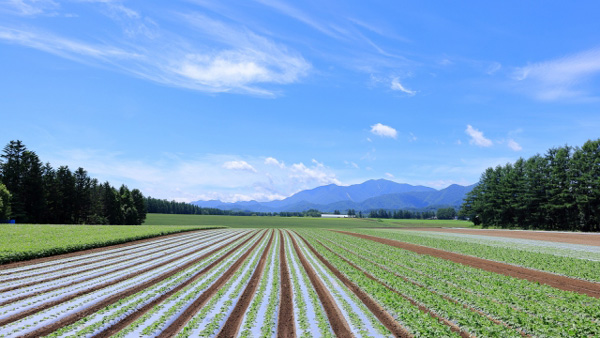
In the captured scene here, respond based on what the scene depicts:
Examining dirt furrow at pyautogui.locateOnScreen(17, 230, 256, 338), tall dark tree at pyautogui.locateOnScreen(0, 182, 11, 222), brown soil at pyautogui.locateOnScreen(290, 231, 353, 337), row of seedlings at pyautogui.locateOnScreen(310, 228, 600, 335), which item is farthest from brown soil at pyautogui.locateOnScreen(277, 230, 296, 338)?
tall dark tree at pyautogui.locateOnScreen(0, 182, 11, 222)

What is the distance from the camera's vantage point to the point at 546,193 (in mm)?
Answer: 73250

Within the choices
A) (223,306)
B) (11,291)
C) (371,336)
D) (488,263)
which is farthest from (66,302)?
(488,263)

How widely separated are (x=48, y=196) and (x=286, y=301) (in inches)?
3133

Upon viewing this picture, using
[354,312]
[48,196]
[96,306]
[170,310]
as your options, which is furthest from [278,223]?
[354,312]

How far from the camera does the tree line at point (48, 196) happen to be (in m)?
64.4

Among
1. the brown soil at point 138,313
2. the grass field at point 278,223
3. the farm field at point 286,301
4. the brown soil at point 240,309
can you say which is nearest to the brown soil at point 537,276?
the farm field at point 286,301

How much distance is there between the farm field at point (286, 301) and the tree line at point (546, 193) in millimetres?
62118

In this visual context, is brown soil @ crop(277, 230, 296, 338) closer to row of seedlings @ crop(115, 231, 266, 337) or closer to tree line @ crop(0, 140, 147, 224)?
row of seedlings @ crop(115, 231, 266, 337)

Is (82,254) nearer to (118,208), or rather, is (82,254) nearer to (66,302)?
(66,302)

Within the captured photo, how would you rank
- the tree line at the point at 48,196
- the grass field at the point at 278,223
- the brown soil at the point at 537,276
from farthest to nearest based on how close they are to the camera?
the grass field at the point at 278,223 < the tree line at the point at 48,196 < the brown soil at the point at 537,276

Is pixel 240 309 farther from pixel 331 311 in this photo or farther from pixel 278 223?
pixel 278 223

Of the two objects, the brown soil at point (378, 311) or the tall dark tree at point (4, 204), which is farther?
the tall dark tree at point (4, 204)

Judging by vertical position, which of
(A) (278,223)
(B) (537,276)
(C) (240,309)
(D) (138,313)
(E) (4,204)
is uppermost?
(E) (4,204)

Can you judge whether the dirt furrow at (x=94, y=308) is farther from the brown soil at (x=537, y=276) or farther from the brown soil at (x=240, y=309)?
the brown soil at (x=537, y=276)
